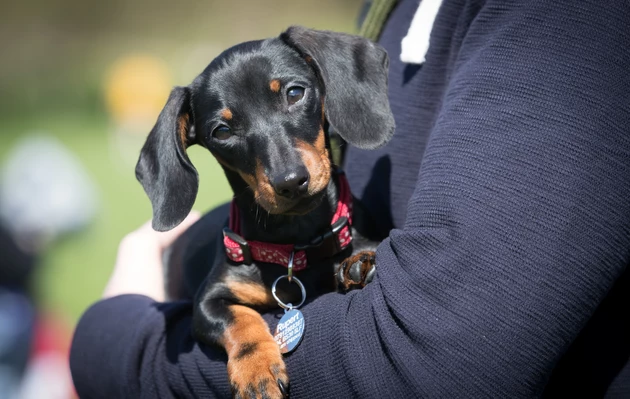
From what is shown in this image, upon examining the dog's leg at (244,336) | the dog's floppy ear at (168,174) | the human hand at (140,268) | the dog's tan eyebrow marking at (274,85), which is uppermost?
the dog's tan eyebrow marking at (274,85)

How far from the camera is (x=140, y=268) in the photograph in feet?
6.53

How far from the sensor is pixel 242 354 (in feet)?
4.50

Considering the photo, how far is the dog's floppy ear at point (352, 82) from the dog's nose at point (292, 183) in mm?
166

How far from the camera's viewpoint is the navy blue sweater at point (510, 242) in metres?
1.00

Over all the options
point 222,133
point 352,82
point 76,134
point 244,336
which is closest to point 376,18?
point 352,82

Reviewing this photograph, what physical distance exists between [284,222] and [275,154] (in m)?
0.26

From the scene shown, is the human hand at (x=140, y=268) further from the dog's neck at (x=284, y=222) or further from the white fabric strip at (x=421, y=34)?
the white fabric strip at (x=421, y=34)

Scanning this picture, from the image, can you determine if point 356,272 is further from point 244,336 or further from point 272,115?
point 272,115

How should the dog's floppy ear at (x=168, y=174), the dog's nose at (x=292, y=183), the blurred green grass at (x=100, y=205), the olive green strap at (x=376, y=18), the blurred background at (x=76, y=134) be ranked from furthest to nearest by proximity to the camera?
the blurred green grass at (x=100, y=205), the blurred background at (x=76, y=134), the olive green strap at (x=376, y=18), the dog's floppy ear at (x=168, y=174), the dog's nose at (x=292, y=183)

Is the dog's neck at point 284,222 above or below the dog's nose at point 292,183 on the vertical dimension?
below

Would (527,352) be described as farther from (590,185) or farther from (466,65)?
(466,65)

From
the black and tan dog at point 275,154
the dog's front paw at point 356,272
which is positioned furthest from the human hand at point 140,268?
the dog's front paw at point 356,272

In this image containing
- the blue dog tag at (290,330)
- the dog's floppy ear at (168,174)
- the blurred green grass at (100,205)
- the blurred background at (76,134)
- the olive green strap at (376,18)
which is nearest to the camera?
the blue dog tag at (290,330)

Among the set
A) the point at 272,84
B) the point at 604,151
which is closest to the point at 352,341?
the point at 604,151
